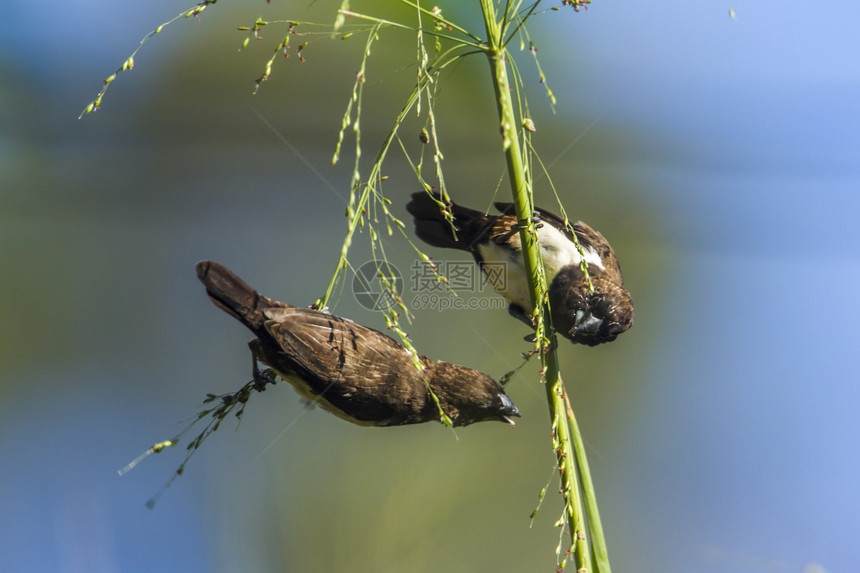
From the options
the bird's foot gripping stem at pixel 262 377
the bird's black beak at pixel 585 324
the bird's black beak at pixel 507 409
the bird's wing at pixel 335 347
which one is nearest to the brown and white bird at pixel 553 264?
the bird's black beak at pixel 585 324

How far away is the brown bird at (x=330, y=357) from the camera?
1543 millimetres

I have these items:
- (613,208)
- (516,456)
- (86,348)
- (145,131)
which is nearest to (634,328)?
(613,208)

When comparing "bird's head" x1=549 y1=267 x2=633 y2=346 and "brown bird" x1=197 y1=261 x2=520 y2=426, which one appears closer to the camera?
"brown bird" x1=197 y1=261 x2=520 y2=426

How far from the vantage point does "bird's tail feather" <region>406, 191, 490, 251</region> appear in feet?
7.16

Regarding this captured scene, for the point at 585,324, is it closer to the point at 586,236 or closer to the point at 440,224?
the point at 586,236

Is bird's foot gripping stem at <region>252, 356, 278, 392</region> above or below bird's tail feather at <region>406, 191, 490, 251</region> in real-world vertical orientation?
below

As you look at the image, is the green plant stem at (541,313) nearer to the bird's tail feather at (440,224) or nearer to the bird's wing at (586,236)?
the bird's tail feather at (440,224)

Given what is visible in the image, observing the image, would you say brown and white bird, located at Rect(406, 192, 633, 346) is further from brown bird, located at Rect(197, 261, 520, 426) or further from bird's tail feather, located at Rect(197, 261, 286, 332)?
bird's tail feather, located at Rect(197, 261, 286, 332)

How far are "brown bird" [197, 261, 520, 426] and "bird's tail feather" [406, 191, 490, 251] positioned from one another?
0.52m

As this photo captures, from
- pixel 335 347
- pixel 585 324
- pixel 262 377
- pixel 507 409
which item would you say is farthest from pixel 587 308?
pixel 262 377

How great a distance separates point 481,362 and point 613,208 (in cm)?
89

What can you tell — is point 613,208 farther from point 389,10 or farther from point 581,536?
point 581,536

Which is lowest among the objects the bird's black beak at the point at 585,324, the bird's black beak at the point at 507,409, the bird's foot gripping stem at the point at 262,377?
the bird's black beak at the point at 507,409

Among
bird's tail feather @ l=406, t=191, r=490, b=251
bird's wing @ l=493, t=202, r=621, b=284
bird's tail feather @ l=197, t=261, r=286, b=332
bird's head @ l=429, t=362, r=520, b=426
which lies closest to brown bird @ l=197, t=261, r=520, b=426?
bird's tail feather @ l=197, t=261, r=286, b=332
